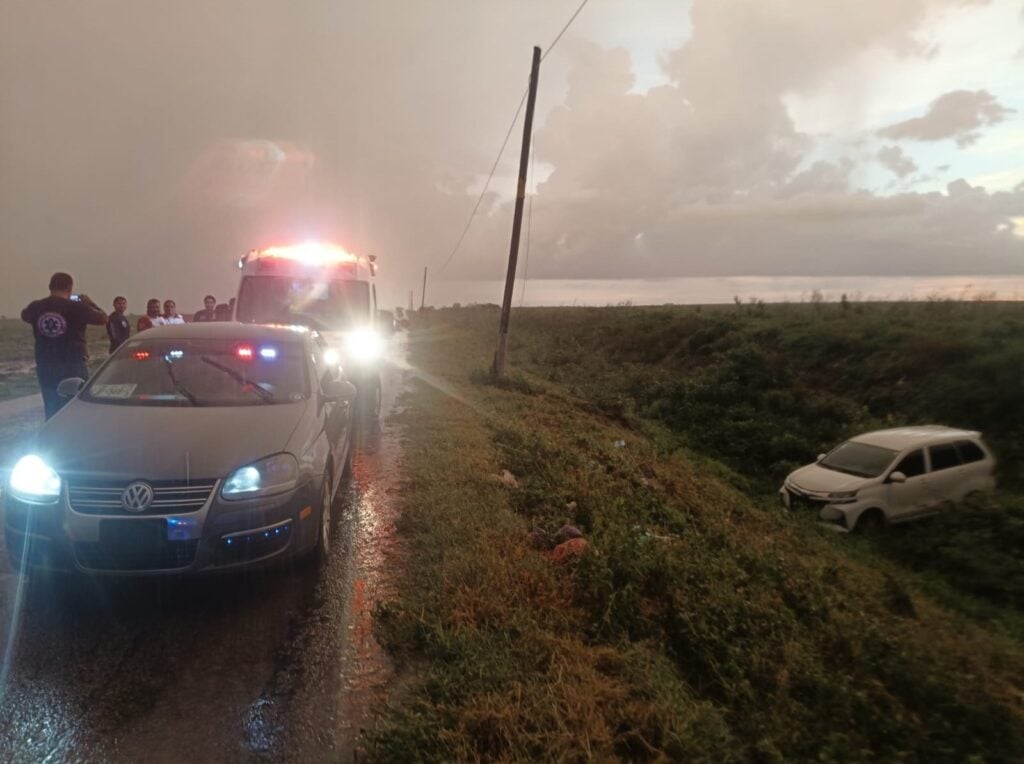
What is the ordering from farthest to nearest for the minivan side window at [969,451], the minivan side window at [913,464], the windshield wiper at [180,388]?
the minivan side window at [969,451], the minivan side window at [913,464], the windshield wiper at [180,388]

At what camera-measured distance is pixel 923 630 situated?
454 centimetres

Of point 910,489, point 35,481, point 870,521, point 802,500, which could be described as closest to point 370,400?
point 35,481

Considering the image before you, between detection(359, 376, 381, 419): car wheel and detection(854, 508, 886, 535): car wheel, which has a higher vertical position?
detection(359, 376, 381, 419): car wheel

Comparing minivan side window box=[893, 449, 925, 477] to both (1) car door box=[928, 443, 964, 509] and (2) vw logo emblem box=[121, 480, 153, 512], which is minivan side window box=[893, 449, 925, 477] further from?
(2) vw logo emblem box=[121, 480, 153, 512]

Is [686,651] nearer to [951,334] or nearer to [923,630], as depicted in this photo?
[923,630]

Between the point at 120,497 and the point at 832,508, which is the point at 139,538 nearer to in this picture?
the point at 120,497

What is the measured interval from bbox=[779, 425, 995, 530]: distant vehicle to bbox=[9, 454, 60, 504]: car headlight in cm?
962

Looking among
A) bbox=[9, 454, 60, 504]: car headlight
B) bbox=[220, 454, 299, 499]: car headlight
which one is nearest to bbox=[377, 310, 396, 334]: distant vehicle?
bbox=[220, 454, 299, 499]: car headlight

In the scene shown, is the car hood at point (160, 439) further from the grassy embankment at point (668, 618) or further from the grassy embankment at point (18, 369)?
the grassy embankment at point (18, 369)

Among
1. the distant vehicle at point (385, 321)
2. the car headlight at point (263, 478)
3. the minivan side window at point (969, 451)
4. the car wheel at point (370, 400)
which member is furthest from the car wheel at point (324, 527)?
the minivan side window at point (969, 451)

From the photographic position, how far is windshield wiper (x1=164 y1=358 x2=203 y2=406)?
4.45m

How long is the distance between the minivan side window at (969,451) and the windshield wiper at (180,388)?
1139 cm

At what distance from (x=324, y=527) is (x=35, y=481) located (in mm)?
1758

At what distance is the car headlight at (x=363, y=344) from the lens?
938cm
